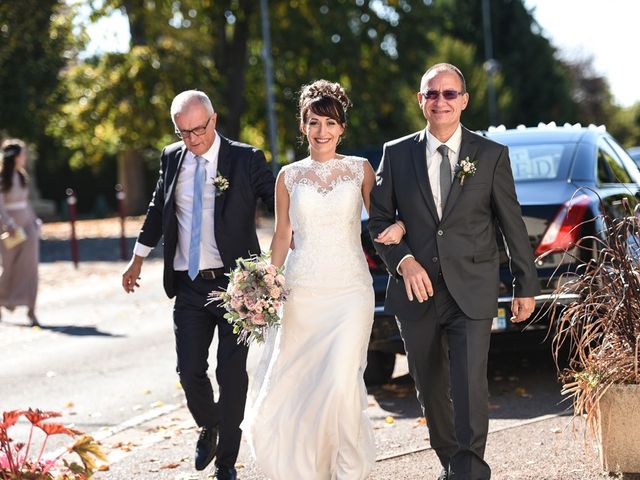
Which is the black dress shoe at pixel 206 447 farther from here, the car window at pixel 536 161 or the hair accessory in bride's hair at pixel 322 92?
the car window at pixel 536 161

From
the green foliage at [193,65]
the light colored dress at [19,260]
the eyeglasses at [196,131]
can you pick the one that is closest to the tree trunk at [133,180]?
the green foliage at [193,65]

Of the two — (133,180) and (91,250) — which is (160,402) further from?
(133,180)

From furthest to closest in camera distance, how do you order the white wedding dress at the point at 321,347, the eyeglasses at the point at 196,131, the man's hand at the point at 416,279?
the eyeglasses at the point at 196,131 → the white wedding dress at the point at 321,347 → the man's hand at the point at 416,279

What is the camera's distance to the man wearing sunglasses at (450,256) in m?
5.61

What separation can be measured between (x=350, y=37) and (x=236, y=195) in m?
30.9

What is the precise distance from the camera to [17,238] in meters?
14.7

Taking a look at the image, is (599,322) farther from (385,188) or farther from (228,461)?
(228,461)

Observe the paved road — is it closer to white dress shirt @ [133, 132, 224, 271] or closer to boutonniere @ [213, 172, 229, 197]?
white dress shirt @ [133, 132, 224, 271]

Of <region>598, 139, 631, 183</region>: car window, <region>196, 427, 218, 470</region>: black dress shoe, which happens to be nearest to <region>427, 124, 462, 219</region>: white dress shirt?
<region>196, 427, 218, 470</region>: black dress shoe

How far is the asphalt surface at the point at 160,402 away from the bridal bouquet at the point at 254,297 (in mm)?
1061

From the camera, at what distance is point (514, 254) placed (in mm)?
5656

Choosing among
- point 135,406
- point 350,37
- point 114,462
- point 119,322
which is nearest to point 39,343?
point 119,322

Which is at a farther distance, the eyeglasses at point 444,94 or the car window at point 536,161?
the car window at point 536,161

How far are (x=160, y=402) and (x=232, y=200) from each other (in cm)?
315
